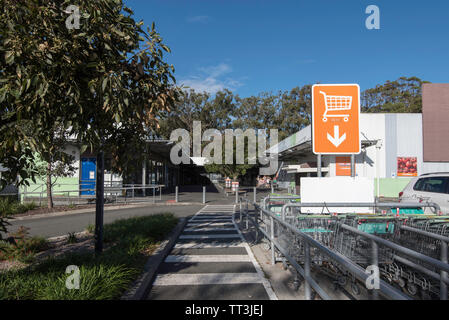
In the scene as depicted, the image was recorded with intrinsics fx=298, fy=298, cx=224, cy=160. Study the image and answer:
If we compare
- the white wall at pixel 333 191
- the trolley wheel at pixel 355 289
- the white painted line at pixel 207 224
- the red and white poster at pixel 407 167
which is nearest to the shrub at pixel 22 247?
the white painted line at pixel 207 224

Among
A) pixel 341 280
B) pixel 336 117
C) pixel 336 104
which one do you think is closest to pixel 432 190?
pixel 336 117

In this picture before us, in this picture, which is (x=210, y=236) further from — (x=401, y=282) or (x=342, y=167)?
(x=342, y=167)

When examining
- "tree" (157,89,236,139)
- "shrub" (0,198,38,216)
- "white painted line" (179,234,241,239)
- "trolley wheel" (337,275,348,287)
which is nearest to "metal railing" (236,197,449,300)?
"trolley wheel" (337,275,348,287)

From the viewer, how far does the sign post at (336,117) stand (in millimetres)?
7969

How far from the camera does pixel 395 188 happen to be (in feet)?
76.4

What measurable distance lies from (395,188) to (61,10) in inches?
995

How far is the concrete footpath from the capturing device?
14.6ft

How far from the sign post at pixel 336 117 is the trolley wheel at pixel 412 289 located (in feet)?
12.5

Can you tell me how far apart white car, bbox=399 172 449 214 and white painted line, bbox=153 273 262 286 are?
5.54m

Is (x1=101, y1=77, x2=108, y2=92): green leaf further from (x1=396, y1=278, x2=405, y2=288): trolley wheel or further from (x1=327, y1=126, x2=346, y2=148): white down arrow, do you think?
(x1=327, y1=126, x2=346, y2=148): white down arrow

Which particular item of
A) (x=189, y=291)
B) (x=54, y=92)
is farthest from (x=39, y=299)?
(x=54, y=92)

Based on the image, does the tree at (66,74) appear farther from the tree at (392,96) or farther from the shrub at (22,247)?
the tree at (392,96)

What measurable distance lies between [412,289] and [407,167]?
22.3 m
